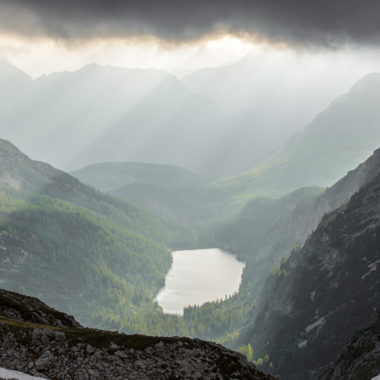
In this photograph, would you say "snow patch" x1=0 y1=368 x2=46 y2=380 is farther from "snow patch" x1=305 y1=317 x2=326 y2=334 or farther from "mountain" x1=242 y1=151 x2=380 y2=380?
"snow patch" x1=305 y1=317 x2=326 y2=334

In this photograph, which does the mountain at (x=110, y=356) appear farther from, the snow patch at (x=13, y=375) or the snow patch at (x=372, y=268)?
the snow patch at (x=372, y=268)

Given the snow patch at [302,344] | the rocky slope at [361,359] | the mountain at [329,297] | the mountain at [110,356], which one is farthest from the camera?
the snow patch at [302,344]

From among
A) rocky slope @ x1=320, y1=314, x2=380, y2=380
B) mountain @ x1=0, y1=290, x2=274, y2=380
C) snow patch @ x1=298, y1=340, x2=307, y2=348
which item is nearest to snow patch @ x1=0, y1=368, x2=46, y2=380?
mountain @ x1=0, y1=290, x2=274, y2=380

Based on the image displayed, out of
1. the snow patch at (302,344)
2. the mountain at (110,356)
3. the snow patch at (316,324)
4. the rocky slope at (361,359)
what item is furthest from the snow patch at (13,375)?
the snow patch at (316,324)

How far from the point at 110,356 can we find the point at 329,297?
118005 millimetres

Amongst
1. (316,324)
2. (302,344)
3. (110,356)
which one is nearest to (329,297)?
(316,324)

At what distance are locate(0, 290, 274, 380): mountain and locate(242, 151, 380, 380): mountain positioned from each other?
7159cm

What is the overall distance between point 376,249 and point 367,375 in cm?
8595

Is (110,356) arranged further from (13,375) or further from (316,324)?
(316,324)

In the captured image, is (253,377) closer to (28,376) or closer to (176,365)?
(176,365)

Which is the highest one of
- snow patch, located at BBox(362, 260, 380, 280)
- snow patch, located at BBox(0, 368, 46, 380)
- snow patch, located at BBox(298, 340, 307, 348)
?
snow patch, located at BBox(362, 260, 380, 280)

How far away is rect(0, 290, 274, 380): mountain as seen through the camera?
153 feet

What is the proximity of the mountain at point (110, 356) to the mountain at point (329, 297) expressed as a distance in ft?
235

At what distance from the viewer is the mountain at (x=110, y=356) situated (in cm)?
4669
